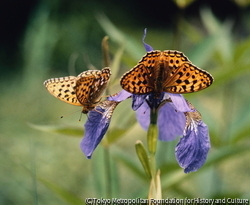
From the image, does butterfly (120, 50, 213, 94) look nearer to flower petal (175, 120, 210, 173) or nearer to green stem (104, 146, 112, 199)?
flower petal (175, 120, 210, 173)

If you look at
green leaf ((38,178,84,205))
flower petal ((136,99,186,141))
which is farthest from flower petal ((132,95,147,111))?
green leaf ((38,178,84,205))

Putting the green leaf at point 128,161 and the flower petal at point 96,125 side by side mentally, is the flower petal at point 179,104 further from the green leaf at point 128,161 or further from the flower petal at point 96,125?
the green leaf at point 128,161

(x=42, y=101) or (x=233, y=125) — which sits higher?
(x=233, y=125)

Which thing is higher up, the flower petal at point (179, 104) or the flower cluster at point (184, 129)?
the flower petal at point (179, 104)

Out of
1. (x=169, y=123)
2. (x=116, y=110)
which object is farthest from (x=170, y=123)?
(x=116, y=110)

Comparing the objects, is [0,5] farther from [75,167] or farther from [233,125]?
[233,125]

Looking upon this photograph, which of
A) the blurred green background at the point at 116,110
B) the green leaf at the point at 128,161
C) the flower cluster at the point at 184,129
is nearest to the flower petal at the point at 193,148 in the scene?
the flower cluster at the point at 184,129

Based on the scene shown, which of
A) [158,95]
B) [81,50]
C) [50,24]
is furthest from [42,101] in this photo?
[158,95]
